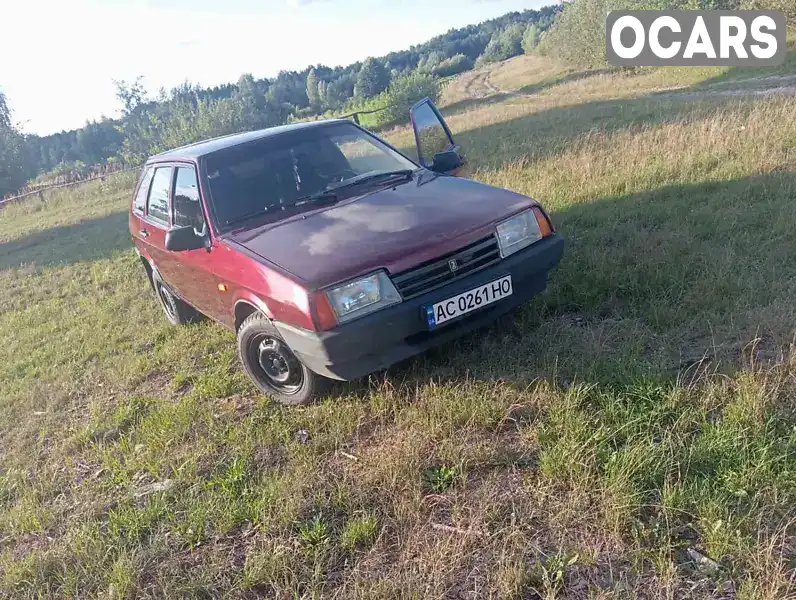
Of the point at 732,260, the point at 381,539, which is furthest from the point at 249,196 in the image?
the point at 732,260

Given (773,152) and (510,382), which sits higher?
(773,152)

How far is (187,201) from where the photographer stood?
4.07 m

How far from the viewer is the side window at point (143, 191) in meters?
5.15

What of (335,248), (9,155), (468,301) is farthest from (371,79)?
(468,301)

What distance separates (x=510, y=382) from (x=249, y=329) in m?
1.59

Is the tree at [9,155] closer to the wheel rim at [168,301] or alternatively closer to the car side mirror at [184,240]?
the wheel rim at [168,301]

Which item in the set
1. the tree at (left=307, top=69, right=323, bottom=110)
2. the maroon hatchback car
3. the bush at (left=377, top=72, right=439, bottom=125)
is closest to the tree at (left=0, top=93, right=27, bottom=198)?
the bush at (left=377, top=72, right=439, bottom=125)

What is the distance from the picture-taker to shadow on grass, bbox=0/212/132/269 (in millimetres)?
10186

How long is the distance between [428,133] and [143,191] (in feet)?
9.01

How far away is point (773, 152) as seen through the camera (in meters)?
6.20

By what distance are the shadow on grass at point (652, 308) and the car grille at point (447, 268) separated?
0.58m

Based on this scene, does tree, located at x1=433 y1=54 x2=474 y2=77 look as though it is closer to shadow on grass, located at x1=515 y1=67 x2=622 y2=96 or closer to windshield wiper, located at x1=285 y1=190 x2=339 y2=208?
shadow on grass, located at x1=515 y1=67 x2=622 y2=96

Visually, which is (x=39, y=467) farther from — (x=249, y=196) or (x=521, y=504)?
(x=521, y=504)

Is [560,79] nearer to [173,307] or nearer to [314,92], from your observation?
[173,307]
